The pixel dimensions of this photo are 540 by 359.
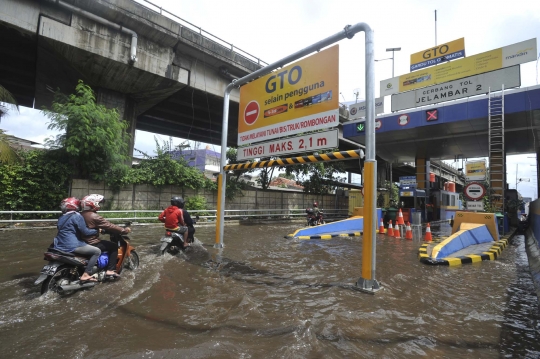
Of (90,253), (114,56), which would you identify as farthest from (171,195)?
(90,253)

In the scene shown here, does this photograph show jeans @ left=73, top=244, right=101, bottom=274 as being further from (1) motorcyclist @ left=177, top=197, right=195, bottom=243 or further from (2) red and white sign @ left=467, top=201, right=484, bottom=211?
(2) red and white sign @ left=467, top=201, right=484, bottom=211

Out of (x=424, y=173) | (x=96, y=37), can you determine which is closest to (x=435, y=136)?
(x=424, y=173)

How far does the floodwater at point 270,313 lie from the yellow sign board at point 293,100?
3.01 meters

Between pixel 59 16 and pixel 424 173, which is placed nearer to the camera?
pixel 59 16

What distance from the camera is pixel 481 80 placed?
50.3 ft

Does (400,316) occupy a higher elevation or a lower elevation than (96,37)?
lower

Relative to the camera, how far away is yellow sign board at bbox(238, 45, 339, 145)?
5.33m

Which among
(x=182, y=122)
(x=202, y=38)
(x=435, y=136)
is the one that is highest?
(x=202, y=38)

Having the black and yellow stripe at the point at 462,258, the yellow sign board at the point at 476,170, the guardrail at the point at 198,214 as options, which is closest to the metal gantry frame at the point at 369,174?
the black and yellow stripe at the point at 462,258

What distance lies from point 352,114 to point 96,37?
15.6 metres

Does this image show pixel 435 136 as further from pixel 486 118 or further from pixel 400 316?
pixel 400 316

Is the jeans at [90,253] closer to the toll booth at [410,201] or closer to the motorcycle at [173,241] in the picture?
the motorcycle at [173,241]

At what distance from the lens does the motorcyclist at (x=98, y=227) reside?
174 inches

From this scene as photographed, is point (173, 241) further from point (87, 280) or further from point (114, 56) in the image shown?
point (114, 56)
